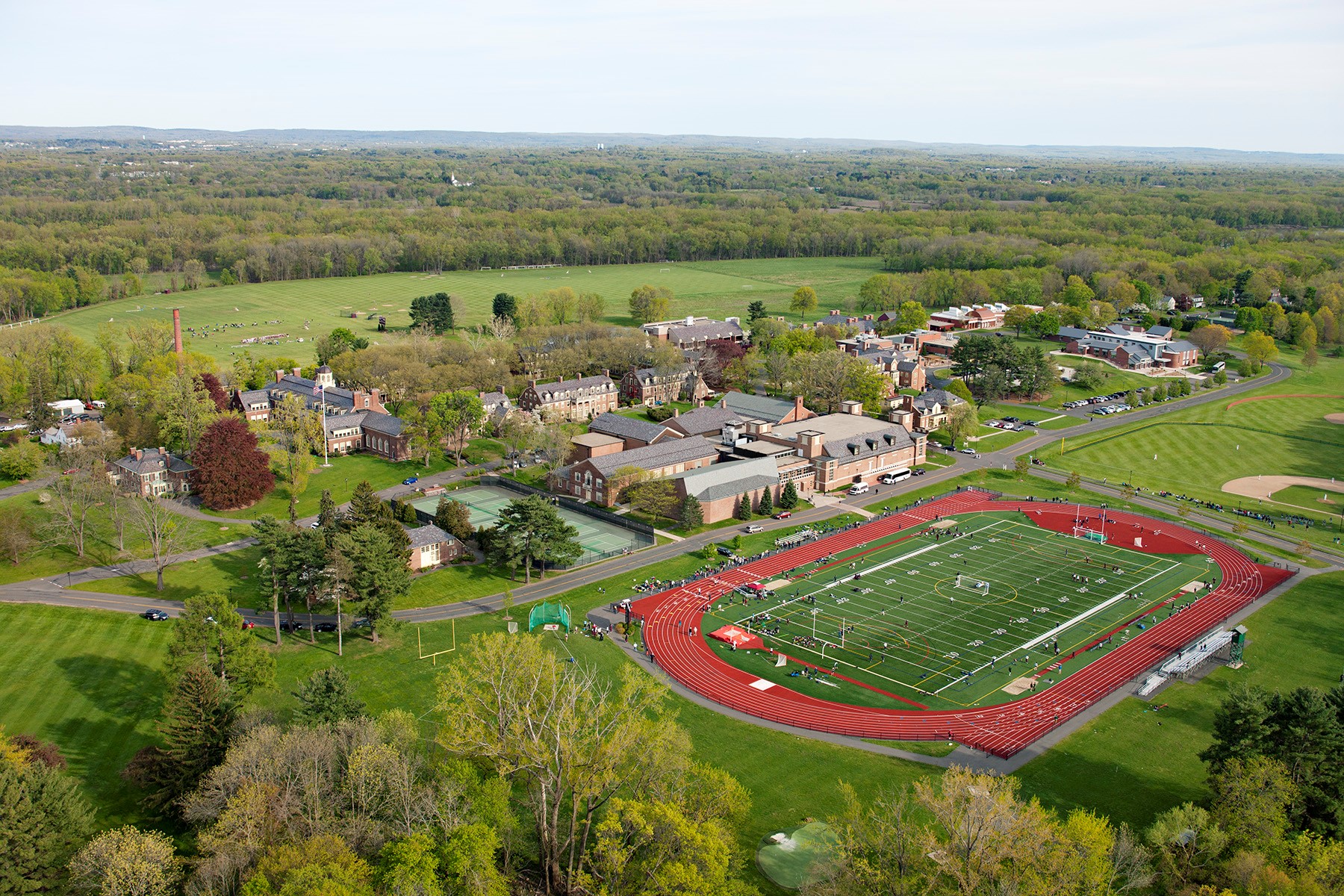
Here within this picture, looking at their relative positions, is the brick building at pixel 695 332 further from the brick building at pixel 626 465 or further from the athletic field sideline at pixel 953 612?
the athletic field sideline at pixel 953 612

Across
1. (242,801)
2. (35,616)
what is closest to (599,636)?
(242,801)

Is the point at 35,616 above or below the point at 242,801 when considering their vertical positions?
below

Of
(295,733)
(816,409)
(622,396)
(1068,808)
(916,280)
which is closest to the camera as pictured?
(295,733)

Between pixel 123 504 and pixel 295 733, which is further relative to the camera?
pixel 123 504

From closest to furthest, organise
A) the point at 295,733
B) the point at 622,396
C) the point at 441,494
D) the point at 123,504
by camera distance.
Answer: the point at 295,733 < the point at 123,504 < the point at 441,494 < the point at 622,396

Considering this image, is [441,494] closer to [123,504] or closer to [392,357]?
[123,504]

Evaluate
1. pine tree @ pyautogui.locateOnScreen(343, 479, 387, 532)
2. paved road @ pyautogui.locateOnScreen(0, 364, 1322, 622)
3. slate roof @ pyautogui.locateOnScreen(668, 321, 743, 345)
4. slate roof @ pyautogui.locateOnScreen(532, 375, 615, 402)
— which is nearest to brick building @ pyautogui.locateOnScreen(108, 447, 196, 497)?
paved road @ pyautogui.locateOnScreen(0, 364, 1322, 622)

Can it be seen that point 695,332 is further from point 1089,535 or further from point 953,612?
point 953,612

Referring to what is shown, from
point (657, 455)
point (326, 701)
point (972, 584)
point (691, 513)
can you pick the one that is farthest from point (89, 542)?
point (972, 584)

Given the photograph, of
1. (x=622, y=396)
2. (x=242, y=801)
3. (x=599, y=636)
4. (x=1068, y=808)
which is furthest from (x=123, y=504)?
(x=1068, y=808)
